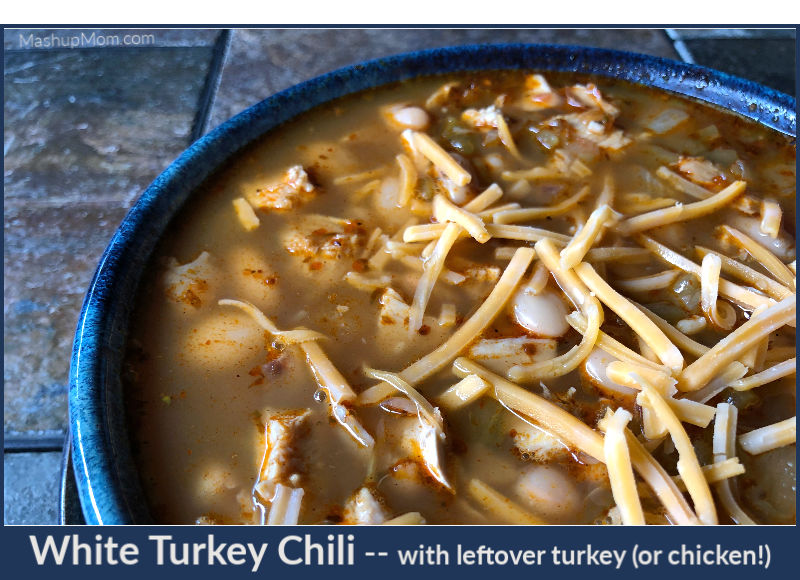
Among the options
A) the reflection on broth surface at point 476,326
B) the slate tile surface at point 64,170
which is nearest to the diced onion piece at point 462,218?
the reflection on broth surface at point 476,326

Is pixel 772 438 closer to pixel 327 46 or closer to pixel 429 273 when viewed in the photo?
pixel 429 273

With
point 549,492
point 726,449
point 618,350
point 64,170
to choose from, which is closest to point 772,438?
point 726,449

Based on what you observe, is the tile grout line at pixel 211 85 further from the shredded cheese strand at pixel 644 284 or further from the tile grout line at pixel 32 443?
the shredded cheese strand at pixel 644 284

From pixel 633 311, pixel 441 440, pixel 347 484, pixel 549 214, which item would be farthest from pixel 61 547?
pixel 549 214

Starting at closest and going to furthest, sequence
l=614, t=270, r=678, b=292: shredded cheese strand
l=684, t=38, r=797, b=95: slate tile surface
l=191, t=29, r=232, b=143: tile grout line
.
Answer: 1. l=614, t=270, r=678, b=292: shredded cheese strand
2. l=191, t=29, r=232, b=143: tile grout line
3. l=684, t=38, r=797, b=95: slate tile surface

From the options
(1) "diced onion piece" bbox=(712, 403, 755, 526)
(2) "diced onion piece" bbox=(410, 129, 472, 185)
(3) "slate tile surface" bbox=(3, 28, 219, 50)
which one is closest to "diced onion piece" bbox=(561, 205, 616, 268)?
(2) "diced onion piece" bbox=(410, 129, 472, 185)

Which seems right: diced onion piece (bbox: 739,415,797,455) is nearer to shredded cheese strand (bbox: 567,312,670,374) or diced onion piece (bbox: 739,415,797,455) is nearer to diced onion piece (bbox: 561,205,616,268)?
shredded cheese strand (bbox: 567,312,670,374)

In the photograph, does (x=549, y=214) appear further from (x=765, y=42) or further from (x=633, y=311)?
(x=765, y=42)
